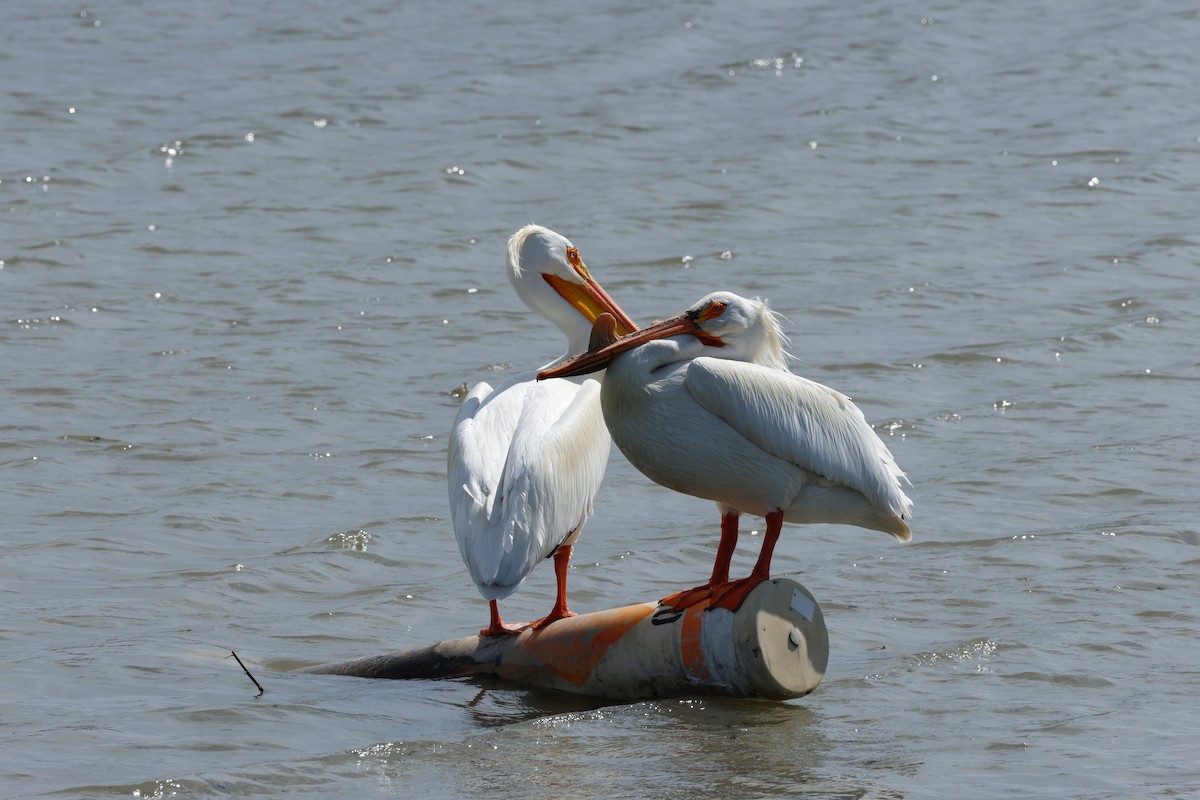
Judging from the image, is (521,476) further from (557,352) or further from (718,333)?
(557,352)

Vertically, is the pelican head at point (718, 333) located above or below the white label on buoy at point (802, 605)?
above

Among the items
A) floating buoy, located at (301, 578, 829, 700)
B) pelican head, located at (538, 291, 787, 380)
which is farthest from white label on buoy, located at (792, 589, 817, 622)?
pelican head, located at (538, 291, 787, 380)

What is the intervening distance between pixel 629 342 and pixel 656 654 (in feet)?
2.58

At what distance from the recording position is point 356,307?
9.56 metres

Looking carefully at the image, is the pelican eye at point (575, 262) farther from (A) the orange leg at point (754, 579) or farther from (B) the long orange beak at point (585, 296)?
(A) the orange leg at point (754, 579)

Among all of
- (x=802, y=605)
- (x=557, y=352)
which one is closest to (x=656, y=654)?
(x=802, y=605)

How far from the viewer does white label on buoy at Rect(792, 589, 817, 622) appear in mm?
4477

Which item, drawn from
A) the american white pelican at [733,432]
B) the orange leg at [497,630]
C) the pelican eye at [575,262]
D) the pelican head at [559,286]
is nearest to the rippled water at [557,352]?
the orange leg at [497,630]

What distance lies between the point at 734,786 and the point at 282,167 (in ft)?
29.5

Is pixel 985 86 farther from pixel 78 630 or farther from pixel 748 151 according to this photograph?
pixel 78 630

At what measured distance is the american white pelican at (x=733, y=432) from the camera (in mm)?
4523

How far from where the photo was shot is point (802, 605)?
4492 mm

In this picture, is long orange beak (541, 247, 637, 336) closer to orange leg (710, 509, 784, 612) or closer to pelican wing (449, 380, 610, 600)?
pelican wing (449, 380, 610, 600)

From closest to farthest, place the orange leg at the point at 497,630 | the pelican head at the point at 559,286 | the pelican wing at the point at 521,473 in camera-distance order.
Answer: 1. the pelican wing at the point at 521,473
2. the orange leg at the point at 497,630
3. the pelican head at the point at 559,286
